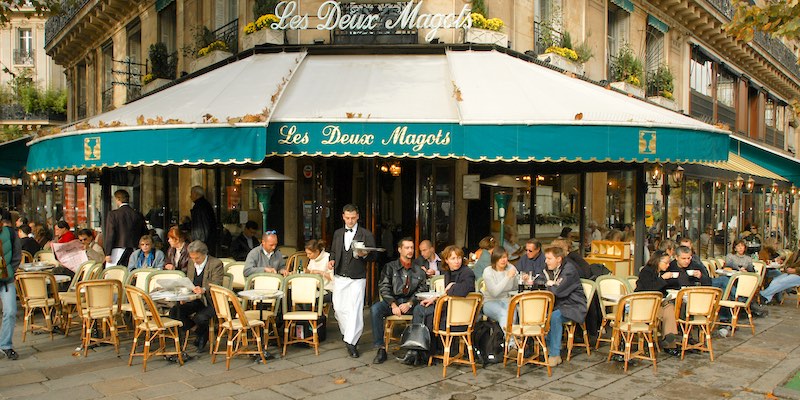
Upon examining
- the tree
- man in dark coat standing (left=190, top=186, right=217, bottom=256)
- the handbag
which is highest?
the tree

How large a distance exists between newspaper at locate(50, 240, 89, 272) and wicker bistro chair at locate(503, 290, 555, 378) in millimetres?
6656

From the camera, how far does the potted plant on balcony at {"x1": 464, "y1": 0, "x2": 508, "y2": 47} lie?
9797 mm

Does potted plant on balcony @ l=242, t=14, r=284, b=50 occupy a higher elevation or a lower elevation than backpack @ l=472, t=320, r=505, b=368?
higher

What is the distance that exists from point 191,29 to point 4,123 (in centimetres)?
2106

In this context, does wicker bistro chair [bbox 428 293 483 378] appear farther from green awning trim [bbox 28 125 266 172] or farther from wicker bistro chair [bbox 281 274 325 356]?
green awning trim [bbox 28 125 266 172]

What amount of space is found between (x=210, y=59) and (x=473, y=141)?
19.2ft

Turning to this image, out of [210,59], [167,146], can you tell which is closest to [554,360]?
[167,146]

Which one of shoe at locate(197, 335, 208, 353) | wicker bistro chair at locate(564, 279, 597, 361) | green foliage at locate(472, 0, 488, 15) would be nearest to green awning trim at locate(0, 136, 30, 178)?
shoe at locate(197, 335, 208, 353)

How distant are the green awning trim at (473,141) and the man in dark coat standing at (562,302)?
134 cm

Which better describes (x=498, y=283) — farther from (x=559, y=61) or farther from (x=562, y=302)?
(x=559, y=61)

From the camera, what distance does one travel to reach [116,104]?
55.0ft

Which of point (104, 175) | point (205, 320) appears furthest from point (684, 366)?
point (104, 175)

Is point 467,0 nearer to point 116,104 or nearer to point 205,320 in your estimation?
point 205,320

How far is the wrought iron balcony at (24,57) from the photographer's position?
3356 cm
